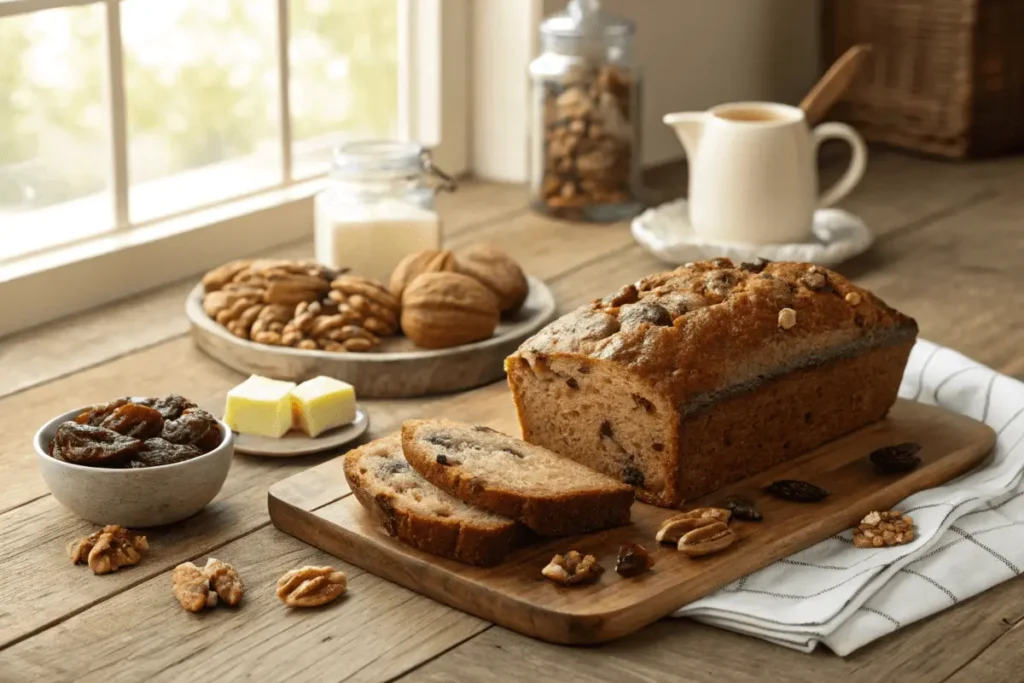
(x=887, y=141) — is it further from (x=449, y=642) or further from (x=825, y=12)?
(x=449, y=642)

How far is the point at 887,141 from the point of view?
303 centimetres

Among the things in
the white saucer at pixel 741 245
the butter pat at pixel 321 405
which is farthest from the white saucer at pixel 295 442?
the white saucer at pixel 741 245

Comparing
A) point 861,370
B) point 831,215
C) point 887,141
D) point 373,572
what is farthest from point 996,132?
point 373,572

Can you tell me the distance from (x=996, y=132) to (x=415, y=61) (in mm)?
1126

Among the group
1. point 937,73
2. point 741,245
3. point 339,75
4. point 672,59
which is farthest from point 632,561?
point 937,73

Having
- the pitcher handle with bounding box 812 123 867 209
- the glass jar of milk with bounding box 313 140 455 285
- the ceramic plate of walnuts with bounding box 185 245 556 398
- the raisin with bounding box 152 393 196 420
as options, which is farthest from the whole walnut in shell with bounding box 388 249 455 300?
the pitcher handle with bounding box 812 123 867 209

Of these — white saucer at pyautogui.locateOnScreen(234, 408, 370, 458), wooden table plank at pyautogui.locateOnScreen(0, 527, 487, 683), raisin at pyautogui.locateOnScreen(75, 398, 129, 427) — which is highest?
raisin at pyautogui.locateOnScreen(75, 398, 129, 427)

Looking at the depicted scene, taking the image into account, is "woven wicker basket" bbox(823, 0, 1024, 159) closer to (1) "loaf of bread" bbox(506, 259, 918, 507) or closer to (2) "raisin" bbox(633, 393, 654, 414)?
(1) "loaf of bread" bbox(506, 259, 918, 507)

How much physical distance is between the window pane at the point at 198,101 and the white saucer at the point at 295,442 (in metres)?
0.68

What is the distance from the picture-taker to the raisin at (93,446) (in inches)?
55.4

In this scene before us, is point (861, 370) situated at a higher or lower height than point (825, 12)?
lower

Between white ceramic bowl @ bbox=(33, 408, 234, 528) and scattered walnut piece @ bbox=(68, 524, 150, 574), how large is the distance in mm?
21

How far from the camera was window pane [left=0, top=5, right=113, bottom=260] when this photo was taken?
6.62ft

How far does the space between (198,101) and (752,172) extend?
820mm
